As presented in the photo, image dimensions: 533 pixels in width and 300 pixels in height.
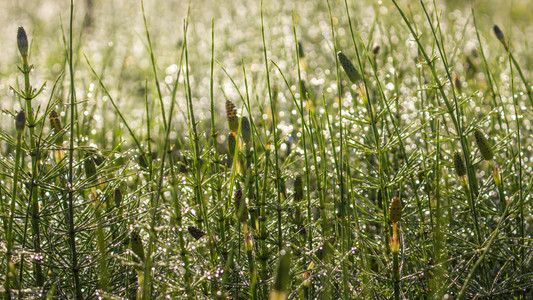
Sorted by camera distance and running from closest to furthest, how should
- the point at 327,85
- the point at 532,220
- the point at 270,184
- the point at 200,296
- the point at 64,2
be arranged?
the point at 200,296, the point at 270,184, the point at 532,220, the point at 327,85, the point at 64,2

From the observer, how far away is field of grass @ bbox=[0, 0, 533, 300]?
0.99 metres

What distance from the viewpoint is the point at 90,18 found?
5414 millimetres

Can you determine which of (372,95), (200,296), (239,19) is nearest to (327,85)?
(372,95)

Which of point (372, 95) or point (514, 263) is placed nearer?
point (514, 263)

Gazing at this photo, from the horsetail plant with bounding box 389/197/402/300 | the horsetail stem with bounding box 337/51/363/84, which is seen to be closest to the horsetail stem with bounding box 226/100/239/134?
the horsetail stem with bounding box 337/51/363/84

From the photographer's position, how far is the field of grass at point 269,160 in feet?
3.24

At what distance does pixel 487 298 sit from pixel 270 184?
1.87 feet

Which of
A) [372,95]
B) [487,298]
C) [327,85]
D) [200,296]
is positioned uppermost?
[327,85]

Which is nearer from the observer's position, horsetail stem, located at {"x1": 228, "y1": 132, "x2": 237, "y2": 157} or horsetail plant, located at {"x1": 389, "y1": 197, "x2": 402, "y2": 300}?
horsetail plant, located at {"x1": 389, "y1": 197, "x2": 402, "y2": 300}

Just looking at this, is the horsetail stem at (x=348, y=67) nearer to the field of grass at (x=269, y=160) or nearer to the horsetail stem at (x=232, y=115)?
the field of grass at (x=269, y=160)

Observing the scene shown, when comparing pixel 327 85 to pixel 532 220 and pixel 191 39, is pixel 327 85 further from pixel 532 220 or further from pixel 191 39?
pixel 191 39

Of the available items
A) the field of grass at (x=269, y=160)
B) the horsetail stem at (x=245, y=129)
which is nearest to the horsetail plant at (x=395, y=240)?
the field of grass at (x=269, y=160)

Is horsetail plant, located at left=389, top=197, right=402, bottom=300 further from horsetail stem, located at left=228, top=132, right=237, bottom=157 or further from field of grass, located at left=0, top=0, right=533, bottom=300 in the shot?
horsetail stem, located at left=228, top=132, right=237, bottom=157

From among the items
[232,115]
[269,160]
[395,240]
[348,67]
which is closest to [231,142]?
[232,115]
